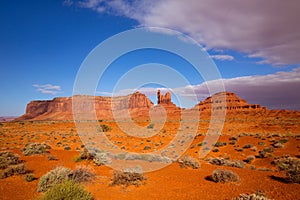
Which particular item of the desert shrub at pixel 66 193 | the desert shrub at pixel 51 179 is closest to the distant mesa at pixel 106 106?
the desert shrub at pixel 51 179

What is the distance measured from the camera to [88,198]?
5.94 metres

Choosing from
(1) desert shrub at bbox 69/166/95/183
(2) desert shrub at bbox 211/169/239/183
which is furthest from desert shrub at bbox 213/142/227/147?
(1) desert shrub at bbox 69/166/95/183

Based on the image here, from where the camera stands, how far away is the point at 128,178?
825 centimetres

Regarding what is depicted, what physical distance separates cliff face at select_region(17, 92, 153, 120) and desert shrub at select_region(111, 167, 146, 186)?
12095 cm

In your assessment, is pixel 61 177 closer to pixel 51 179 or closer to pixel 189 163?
pixel 51 179

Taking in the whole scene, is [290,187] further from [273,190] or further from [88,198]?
[88,198]

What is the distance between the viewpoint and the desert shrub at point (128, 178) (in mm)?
8172

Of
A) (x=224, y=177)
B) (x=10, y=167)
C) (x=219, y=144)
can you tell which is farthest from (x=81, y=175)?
(x=219, y=144)

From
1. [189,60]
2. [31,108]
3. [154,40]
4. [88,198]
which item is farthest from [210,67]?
[31,108]

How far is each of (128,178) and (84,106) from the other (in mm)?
124632

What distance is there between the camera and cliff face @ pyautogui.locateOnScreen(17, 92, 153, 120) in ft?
425

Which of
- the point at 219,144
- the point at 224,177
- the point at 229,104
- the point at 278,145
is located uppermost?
the point at 229,104

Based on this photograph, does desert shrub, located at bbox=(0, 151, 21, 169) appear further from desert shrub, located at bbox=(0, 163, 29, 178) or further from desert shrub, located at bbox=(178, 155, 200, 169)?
desert shrub, located at bbox=(178, 155, 200, 169)

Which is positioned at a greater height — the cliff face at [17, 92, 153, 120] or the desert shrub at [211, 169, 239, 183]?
the cliff face at [17, 92, 153, 120]
